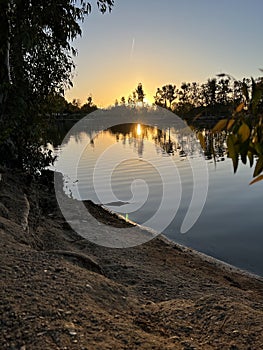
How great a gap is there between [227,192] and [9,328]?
1460 cm

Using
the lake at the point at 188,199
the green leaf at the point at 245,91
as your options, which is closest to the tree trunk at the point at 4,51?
the lake at the point at 188,199

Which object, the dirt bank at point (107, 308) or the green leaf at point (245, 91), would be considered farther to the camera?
the dirt bank at point (107, 308)

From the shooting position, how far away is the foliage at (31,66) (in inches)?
398

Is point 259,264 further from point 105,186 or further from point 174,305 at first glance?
point 105,186

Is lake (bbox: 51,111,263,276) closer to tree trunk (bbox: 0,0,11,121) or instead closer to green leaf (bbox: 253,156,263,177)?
green leaf (bbox: 253,156,263,177)

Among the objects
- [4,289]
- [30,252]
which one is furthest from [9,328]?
[30,252]

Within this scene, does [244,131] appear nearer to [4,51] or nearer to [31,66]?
[4,51]

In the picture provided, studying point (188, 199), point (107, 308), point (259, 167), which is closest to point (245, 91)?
point (259, 167)

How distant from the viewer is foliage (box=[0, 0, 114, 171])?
10117 millimetres

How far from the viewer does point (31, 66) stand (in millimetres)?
12562

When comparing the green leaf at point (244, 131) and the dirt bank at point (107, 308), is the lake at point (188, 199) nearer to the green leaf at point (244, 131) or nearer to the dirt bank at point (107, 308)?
the green leaf at point (244, 131)

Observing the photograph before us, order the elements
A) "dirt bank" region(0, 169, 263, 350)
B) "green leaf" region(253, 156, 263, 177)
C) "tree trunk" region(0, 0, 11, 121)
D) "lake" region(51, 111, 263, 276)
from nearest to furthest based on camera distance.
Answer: "green leaf" region(253, 156, 263, 177) < "dirt bank" region(0, 169, 263, 350) < "tree trunk" region(0, 0, 11, 121) < "lake" region(51, 111, 263, 276)

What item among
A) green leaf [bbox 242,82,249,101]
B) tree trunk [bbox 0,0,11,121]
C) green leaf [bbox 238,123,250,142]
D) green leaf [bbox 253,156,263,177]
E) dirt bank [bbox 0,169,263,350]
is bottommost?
dirt bank [bbox 0,169,263,350]

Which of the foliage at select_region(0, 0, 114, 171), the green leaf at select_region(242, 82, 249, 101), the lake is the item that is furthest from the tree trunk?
the green leaf at select_region(242, 82, 249, 101)
